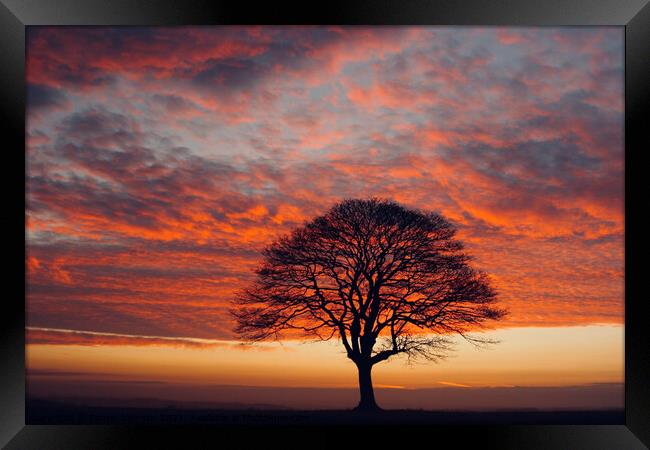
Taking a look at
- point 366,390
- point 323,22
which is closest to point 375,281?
point 366,390

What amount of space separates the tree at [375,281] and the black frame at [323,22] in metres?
5.50

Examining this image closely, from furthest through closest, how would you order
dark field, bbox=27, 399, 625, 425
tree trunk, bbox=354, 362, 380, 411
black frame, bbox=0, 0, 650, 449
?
1. tree trunk, bbox=354, 362, 380, 411
2. dark field, bbox=27, 399, 625, 425
3. black frame, bbox=0, 0, 650, 449

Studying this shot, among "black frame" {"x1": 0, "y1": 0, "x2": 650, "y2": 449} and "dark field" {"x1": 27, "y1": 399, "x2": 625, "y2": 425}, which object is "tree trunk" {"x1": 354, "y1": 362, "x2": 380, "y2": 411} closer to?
"dark field" {"x1": 27, "y1": 399, "x2": 625, "y2": 425}

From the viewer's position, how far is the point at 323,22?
11312 millimetres

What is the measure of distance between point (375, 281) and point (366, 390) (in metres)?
2.59

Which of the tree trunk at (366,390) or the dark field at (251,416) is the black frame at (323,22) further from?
the tree trunk at (366,390)

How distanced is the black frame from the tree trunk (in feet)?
13.3

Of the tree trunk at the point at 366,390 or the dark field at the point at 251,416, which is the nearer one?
the dark field at the point at 251,416

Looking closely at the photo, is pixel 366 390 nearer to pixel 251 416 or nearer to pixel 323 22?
pixel 251 416

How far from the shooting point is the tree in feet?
55.5


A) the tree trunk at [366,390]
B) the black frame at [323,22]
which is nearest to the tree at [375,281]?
the tree trunk at [366,390]

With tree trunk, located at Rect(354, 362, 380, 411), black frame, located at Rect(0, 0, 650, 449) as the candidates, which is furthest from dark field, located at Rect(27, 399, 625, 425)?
black frame, located at Rect(0, 0, 650, 449)

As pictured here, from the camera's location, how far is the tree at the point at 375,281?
666 inches
